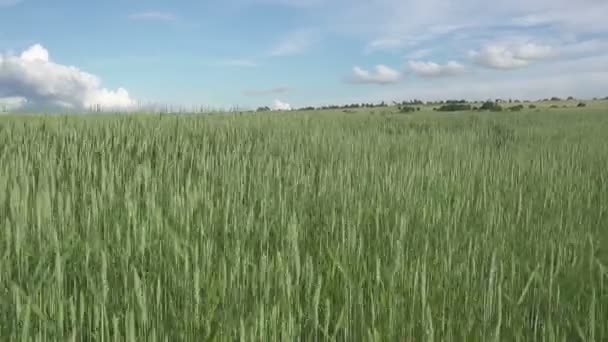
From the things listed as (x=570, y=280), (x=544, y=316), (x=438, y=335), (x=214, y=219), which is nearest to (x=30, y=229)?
(x=214, y=219)

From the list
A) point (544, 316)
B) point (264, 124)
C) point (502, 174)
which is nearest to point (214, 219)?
point (544, 316)

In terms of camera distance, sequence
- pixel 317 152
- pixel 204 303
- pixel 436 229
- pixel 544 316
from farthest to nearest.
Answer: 1. pixel 317 152
2. pixel 436 229
3. pixel 544 316
4. pixel 204 303

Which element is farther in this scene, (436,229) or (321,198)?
(321,198)

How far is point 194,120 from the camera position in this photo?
24.5 feet

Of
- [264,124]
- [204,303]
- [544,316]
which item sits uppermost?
[264,124]

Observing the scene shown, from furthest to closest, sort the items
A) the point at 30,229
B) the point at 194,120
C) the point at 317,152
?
the point at 194,120
the point at 317,152
the point at 30,229

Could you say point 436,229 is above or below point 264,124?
below

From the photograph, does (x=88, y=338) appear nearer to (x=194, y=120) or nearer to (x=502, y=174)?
(x=502, y=174)

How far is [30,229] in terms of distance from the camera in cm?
221

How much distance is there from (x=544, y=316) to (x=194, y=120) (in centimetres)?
630

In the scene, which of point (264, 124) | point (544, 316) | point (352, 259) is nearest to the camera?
point (544, 316)

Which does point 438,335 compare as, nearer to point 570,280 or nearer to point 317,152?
point 570,280

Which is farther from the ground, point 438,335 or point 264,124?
point 264,124

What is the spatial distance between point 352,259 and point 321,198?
3.53 ft
